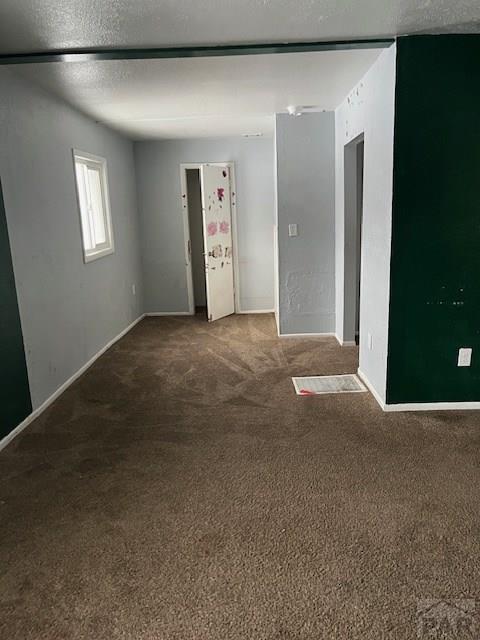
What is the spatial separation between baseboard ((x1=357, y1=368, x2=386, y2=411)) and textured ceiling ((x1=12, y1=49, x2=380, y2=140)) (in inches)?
90.4

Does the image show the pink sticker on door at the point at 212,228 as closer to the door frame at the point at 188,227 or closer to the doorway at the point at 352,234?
the door frame at the point at 188,227

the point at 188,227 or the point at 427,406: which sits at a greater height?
the point at 188,227

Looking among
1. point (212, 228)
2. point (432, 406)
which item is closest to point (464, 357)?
point (432, 406)

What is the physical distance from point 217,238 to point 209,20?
3697mm

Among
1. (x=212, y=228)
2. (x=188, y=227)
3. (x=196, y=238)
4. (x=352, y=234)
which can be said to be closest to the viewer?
(x=352, y=234)

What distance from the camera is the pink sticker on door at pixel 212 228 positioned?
5922mm

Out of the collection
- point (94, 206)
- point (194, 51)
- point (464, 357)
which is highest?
point (194, 51)

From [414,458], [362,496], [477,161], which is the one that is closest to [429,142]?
[477,161]

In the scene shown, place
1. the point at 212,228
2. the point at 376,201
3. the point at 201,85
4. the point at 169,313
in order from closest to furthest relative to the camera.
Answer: the point at 376,201, the point at 201,85, the point at 212,228, the point at 169,313

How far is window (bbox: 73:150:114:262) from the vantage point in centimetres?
468

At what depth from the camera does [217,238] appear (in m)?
6.09

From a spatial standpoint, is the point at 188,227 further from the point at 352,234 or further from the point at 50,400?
the point at 50,400

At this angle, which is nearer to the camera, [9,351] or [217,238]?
[9,351]

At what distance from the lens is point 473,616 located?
1.64 meters
